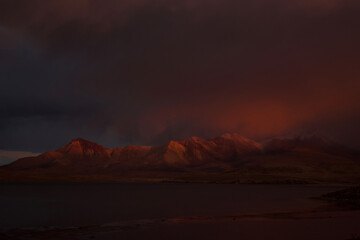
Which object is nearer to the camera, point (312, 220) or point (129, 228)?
point (129, 228)

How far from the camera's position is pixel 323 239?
1099 inches

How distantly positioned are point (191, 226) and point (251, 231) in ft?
22.3

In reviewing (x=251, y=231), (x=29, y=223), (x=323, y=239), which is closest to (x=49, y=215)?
(x=29, y=223)

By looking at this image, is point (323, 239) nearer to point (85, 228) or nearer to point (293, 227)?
point (293, 227)

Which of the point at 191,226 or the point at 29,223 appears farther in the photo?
the point at 29,223

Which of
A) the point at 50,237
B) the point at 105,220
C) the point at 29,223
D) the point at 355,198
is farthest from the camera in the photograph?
the point at 355,198

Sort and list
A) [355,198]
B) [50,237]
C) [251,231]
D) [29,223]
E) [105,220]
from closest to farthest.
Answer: [50,237] < [251,231] < [29,223] < [105,220] < [355,198]

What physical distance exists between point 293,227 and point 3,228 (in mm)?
29201

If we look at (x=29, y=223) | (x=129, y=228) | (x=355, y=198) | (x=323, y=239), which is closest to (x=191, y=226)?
(x=129, y=228)

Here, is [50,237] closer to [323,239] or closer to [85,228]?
[85,228]

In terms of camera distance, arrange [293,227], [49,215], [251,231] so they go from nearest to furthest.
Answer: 1. [251,231]
2. [293,227]
3. [49,215]

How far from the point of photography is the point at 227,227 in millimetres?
35375

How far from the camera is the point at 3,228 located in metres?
35.1

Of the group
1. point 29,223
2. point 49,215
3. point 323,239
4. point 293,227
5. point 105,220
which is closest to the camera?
point 323,239
